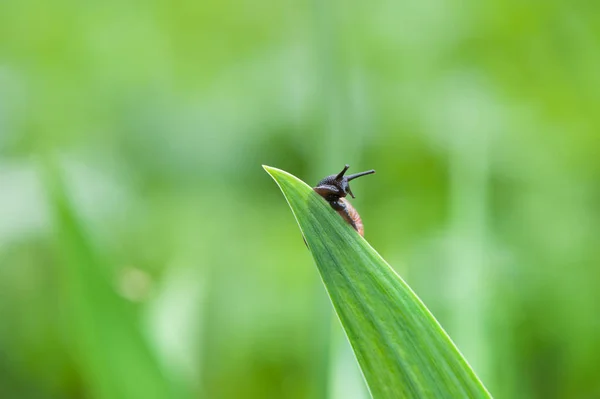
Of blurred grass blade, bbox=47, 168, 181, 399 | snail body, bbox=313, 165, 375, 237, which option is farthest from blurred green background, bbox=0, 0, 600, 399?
snail body, bbox=313, 165, 375, 237

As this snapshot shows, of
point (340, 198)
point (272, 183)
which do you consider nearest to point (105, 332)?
point (340, 198)

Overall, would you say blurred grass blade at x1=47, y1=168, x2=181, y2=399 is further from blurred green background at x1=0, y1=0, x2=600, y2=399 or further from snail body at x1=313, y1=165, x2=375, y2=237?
snail body at x1=313, y1=165, x2=375, y2=237

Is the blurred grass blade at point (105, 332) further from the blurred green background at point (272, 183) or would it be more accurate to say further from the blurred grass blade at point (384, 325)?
the blurred grass blade at point (384, 325)

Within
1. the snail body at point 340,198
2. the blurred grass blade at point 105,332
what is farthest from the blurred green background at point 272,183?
the snail body at point 340,198

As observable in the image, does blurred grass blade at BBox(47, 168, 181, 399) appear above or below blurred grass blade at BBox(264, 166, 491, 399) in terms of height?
below

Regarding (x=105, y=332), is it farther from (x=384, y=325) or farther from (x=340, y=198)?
(x=384, y=325)

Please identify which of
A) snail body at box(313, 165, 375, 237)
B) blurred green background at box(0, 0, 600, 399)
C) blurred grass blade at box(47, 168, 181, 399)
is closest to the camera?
snail body at box(313, 165, 375, 237)

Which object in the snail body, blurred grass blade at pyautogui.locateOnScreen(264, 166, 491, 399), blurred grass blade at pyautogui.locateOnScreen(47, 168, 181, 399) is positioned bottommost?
blurred grass blade at pyautogui.locateOnScreen(47, 168, 181, 399)

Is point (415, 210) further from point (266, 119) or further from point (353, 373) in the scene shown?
point (353, 373)
